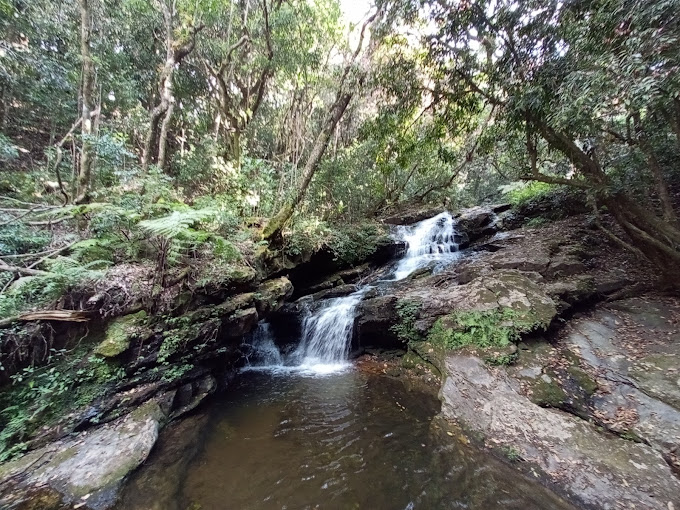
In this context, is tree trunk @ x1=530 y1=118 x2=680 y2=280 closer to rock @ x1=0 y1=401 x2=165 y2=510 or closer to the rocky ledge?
the rocky ledge

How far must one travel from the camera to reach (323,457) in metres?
4.58

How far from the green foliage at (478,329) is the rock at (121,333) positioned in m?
5.67

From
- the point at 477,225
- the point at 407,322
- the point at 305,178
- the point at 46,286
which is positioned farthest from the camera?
the point at 477,225

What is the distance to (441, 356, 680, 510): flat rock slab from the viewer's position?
362 cm

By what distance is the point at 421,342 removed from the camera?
7332 mm

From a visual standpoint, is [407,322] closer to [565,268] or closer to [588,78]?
[565,268]

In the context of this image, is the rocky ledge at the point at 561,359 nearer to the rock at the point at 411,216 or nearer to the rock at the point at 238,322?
the rock at the point at 238,322

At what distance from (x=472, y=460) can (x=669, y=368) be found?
3535 mm

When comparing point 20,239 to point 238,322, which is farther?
point 238,322

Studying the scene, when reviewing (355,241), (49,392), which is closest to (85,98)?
(49,392)

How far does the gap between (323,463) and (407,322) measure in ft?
13.2

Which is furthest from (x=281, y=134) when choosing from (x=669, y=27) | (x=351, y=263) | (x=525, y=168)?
(x=669, y=27)

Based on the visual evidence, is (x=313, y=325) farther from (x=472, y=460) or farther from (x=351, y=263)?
(x=472, y=460)

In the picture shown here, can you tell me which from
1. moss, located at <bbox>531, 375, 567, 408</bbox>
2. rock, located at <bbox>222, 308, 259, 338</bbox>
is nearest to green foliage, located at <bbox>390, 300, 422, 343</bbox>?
moss, located at <bbox>531, 375, 567, 408</bbox>
